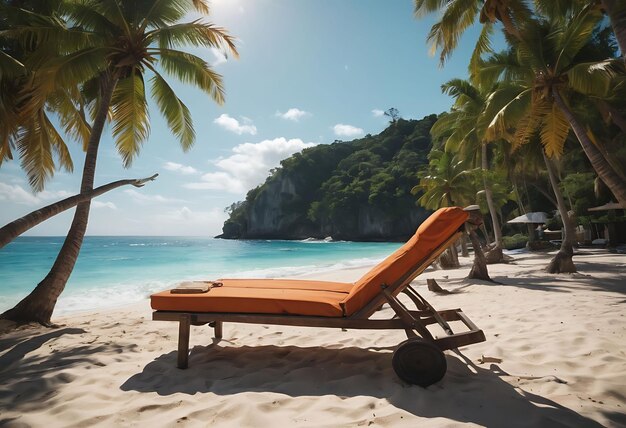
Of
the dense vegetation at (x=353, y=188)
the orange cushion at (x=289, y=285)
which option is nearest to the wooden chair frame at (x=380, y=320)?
the orange cushion at (x=289, y=285)

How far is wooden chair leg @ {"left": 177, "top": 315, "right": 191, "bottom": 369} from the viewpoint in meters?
3.01

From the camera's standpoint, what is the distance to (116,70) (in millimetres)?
6707

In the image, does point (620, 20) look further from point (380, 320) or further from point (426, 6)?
point (380, 320)

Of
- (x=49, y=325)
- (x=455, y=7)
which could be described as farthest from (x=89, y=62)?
(x=455, y=7)

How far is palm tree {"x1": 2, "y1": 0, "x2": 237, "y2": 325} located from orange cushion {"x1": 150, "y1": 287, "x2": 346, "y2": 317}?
11.5 ft

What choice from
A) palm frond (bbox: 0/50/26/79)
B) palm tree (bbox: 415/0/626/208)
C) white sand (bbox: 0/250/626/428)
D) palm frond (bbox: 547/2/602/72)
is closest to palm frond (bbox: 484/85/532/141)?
palm tree (bbox: 415/0/626/208)

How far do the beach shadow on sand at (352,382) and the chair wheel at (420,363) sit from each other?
0.07 metres

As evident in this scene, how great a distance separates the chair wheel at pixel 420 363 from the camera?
2461 mm


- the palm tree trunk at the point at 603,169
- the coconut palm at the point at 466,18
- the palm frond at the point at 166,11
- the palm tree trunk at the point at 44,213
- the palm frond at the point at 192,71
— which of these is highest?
the coconut palm at the point at 466,18

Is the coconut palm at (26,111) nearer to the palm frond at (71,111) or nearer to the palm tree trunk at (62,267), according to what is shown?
the palm frond at (71,111)

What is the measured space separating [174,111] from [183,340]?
6619mm

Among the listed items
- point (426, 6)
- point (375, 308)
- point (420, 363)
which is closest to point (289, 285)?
point (375, 308)

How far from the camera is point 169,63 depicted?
24.8 ft

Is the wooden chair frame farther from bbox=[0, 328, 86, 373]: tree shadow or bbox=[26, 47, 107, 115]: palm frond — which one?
bbox=[26, 47, 107, 115]: palm frond
